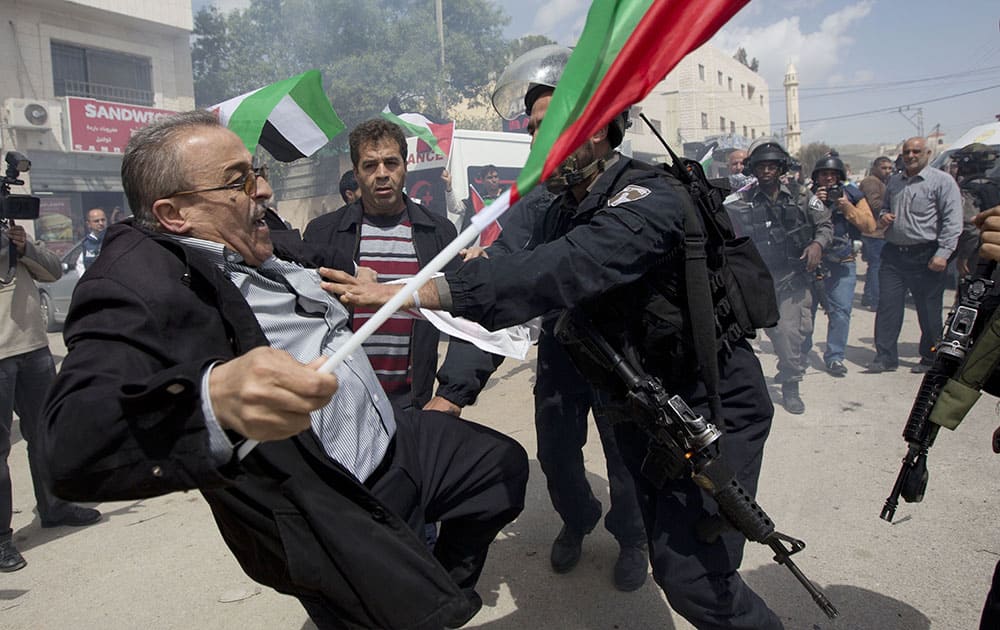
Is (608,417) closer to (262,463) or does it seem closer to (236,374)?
(262,463)

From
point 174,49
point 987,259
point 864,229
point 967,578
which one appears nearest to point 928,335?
point 864,229

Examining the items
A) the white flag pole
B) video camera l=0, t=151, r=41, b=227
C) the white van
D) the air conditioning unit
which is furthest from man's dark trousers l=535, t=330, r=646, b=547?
the air conditioning unit

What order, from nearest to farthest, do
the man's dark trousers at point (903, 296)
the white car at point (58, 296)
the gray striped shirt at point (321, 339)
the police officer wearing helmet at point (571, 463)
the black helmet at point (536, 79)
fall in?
the gray striped shirt at point (321, 339), the black helmet at point (536, 79), the police officer wearing helmet at point (571, 463), the man's dark trousers at point (903, 296), the white car at point (58, 296)

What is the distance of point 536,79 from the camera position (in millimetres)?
2525

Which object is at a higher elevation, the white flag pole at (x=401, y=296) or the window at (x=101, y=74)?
the window at (x=101, y=74)

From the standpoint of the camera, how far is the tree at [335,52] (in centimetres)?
2859

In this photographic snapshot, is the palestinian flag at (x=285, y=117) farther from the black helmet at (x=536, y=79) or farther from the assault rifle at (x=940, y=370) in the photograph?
the assault rifle at (x=940, y=370)

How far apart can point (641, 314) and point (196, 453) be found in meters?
1.40

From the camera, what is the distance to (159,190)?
1759mm

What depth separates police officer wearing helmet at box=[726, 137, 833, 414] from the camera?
6.32 m

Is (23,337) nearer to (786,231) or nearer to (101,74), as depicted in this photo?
(786,231)

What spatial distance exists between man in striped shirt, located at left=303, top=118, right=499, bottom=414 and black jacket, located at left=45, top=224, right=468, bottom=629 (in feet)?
4.37

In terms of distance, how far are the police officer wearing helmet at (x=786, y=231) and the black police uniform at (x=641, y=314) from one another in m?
4.25

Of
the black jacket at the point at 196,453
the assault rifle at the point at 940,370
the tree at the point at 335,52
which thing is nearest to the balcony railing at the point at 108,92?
the tree at the point at 335,52
